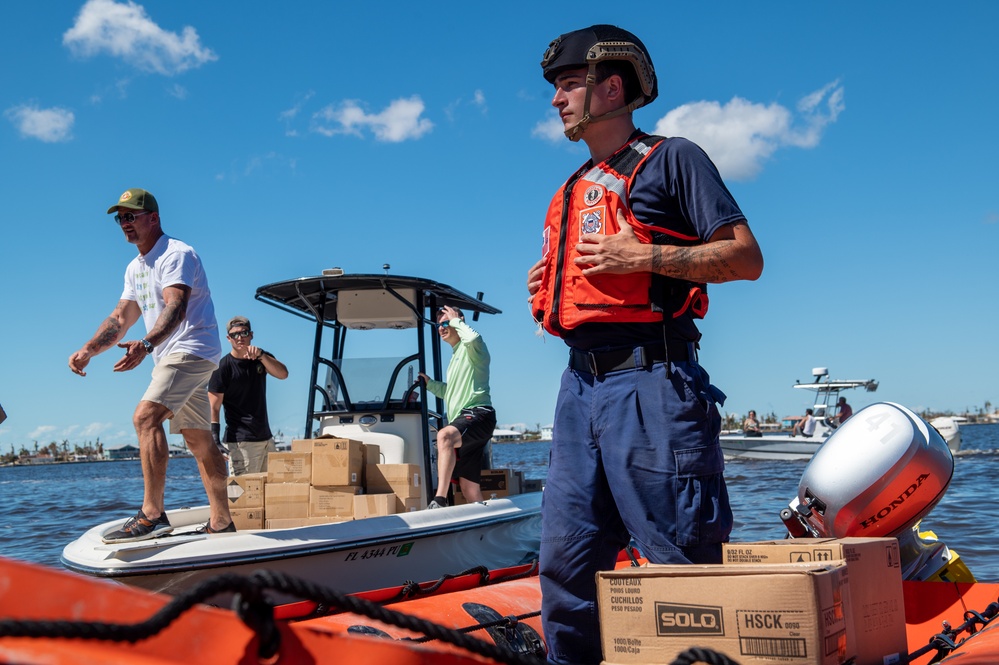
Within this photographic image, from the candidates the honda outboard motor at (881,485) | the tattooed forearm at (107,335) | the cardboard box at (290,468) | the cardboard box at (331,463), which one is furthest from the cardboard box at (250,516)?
the honda outboard motor at (881,485)

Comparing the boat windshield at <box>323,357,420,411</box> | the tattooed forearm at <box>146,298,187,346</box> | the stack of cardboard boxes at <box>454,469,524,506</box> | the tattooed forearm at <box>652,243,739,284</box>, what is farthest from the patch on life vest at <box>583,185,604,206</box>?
the stack of cardboard boxes at <box>454,469,524,506</box>

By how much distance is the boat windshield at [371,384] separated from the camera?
8.18 metres

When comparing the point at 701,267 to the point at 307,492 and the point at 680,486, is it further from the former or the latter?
the point at 307,492

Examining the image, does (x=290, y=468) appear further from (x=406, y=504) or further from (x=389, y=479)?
(x=406, y=504)

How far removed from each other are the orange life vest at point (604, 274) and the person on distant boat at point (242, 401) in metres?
→ 6.10

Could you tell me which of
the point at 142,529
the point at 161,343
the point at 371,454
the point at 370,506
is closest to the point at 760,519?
the point at 371,454

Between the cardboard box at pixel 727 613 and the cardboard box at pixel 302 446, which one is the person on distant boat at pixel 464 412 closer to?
the cardboard box at pixel 302 446

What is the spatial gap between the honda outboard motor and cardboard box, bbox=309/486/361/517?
3.65 meters

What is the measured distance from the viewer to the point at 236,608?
3.85ft

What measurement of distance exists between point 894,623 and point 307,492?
5.11m

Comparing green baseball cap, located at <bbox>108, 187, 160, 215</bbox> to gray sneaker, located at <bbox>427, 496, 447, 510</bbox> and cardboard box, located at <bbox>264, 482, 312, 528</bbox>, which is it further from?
gray sneaker, located at <bbox>427, 496, 447, 510</bbox>

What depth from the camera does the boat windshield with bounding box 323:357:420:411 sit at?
8180 millimetres

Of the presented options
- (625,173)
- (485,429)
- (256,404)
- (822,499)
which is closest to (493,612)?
(822,499)

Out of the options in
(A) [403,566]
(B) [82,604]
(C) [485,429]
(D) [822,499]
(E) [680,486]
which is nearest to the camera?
(B) [82,604]
